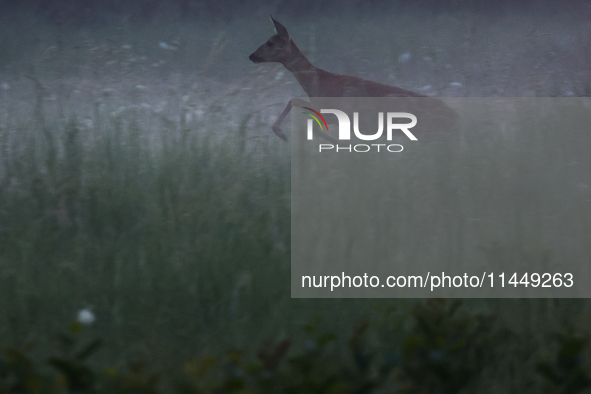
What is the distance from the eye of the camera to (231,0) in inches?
114

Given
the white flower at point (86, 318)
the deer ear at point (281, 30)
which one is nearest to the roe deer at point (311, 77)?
the deer ear at point (281, 30)

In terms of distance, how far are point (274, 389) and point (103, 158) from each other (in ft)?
6.18

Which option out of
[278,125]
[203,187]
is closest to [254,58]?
[278,125]

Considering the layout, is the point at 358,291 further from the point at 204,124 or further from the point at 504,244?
the point at 204,124

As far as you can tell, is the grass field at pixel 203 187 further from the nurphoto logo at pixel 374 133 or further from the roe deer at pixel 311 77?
the nurphoto logo at pixel 374 133

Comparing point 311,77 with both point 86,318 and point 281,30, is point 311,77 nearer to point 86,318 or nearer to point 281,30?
point 281,30

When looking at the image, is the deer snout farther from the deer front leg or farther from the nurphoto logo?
the nurphoto logo

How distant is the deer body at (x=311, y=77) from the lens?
293 centimetres

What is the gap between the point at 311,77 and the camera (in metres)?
3.25

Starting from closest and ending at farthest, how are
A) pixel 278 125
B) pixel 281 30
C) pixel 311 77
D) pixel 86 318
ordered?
pixel 86 318
pixel 278 125
pixel 281 30
pixel 311 77

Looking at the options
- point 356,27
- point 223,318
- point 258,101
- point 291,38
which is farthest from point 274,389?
point 291,38

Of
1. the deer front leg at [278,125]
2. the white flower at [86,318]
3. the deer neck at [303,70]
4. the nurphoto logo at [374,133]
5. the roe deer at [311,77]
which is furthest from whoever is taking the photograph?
the deer neck at [303,70]

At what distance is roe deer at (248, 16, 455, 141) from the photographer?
292 cm

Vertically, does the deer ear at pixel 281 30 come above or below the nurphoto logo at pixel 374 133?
above
